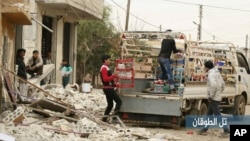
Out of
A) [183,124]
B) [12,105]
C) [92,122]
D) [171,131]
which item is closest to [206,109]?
[183,124]

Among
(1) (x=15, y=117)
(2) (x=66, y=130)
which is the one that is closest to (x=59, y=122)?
(2) (x=66, y=130)

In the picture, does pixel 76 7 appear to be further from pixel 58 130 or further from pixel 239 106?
pixel 58 130

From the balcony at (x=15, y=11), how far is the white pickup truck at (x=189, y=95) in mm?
3271

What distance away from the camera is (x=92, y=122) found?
1138cm

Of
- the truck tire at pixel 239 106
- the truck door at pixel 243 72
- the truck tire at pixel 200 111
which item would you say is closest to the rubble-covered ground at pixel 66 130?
the truck tire at pixel 200 111

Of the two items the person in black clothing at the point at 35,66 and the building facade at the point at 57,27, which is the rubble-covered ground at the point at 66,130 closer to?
the person in black clothing at the point at 35,66

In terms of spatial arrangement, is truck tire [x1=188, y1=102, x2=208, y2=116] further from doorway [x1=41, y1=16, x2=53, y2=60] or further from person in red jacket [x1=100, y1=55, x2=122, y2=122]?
doorway [x1=41, y1=16, x2=53, y2=60]

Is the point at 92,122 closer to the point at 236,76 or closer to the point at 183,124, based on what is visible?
the point at 183,124

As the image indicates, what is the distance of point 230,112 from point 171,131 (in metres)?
4.01

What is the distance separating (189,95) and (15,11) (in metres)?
4.90

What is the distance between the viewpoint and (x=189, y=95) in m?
13.7

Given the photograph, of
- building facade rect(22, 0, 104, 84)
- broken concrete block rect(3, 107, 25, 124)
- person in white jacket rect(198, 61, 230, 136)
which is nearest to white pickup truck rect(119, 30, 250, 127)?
person in white jacket rect(198, 61, 230, 136)

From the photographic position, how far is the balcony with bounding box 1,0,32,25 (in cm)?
1248

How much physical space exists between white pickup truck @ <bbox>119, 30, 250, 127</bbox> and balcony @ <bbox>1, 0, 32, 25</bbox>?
3.27 metres
